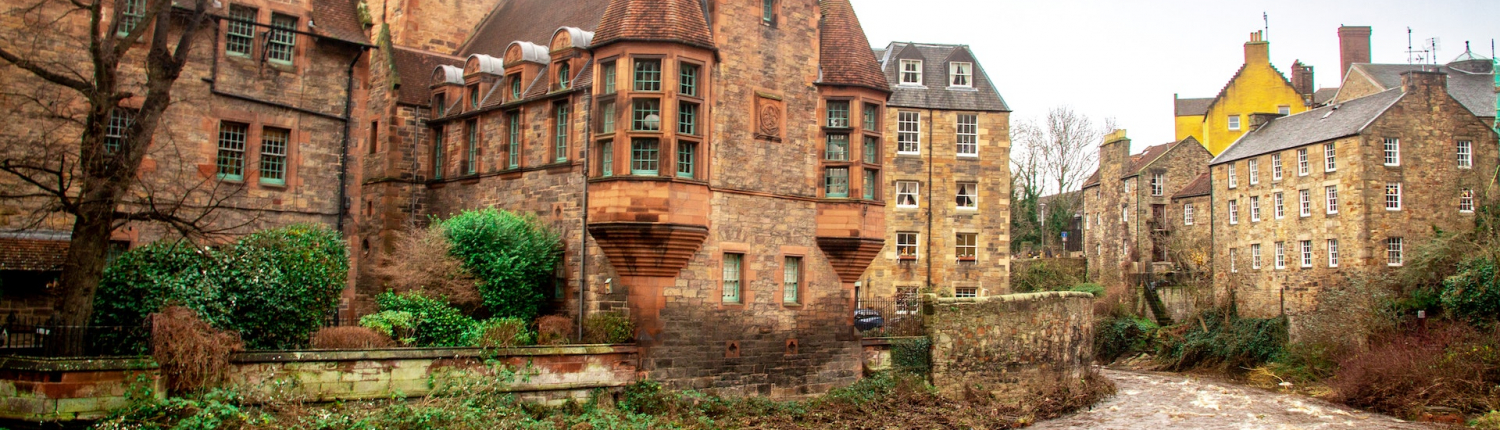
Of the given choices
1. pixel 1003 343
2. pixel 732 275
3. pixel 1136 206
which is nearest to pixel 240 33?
pixel 732 275

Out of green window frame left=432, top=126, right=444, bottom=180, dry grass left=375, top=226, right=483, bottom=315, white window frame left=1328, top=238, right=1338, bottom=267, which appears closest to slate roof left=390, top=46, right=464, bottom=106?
green window frame left=432, top=126, right=444, bottom=180

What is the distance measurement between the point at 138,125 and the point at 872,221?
14031mm

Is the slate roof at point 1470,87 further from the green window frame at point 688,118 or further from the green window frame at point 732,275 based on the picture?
the green window frame at point 688,118

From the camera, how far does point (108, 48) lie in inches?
584

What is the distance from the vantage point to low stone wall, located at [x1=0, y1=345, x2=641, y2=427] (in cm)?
1292

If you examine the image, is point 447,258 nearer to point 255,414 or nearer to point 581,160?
point 581,160

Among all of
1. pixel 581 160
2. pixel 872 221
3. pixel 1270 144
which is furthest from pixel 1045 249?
pixel 581 160

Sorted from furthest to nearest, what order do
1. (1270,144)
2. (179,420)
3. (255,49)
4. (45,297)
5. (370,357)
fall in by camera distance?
(1270,144) → (255,49) → (45,297) → (370,357) → (179,420)

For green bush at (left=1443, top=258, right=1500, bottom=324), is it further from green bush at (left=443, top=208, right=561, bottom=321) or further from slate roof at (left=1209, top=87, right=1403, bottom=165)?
green bush at (left=443, top=208, right=561, bottom=321)

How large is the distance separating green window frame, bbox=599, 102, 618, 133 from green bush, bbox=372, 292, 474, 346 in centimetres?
424

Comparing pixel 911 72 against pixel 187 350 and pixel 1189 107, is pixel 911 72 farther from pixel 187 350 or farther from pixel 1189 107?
pixel 187 350

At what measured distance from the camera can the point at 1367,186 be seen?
102 ft

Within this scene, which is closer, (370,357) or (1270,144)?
(370,357)

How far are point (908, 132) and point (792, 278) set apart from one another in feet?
42.1
